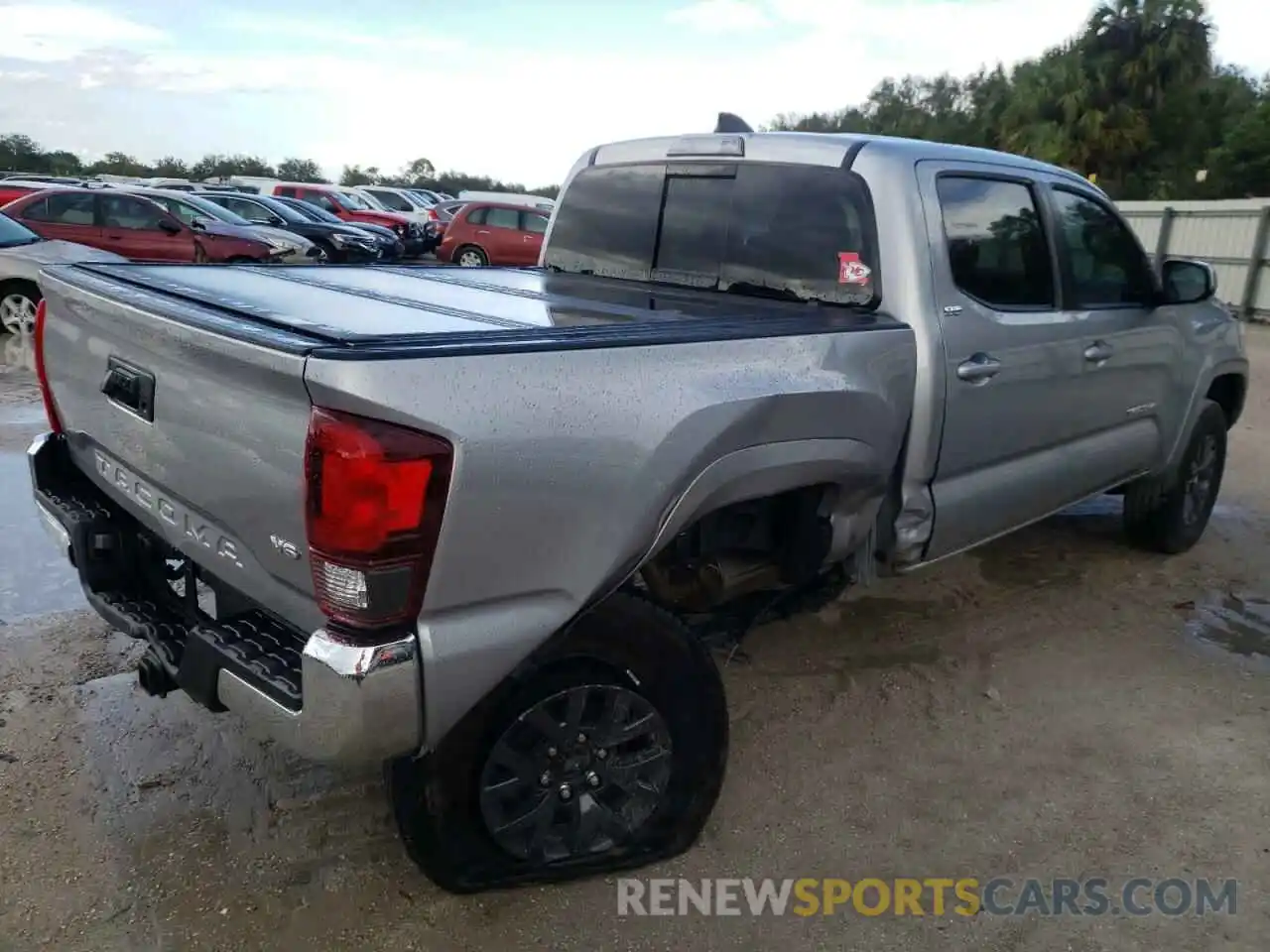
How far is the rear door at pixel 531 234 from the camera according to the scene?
727 inches

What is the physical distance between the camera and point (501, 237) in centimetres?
1862

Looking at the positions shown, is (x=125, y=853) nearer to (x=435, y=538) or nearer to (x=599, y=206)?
(x=435, y=538)

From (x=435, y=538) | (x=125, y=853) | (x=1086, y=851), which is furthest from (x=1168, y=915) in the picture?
(x=125, y=853)

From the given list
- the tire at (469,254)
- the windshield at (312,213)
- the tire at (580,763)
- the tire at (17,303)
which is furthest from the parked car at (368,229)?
the tire at (580,763)

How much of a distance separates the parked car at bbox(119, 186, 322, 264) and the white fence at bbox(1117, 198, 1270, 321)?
12.5 metres

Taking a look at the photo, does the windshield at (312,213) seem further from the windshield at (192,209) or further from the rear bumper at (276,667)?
the rear bumper at (276,667)

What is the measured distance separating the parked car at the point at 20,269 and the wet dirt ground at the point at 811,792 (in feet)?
19.8

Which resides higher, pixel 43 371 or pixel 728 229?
pixel 728 229

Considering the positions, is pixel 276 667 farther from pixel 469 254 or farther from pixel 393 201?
pixel 393 201

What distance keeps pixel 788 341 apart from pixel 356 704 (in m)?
1.45

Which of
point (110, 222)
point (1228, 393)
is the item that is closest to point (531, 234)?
point (110, 222)

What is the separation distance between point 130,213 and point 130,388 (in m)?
11.8

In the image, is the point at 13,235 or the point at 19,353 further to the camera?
the point at 13,235

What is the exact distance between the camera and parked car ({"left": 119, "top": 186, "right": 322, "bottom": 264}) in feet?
48.3
